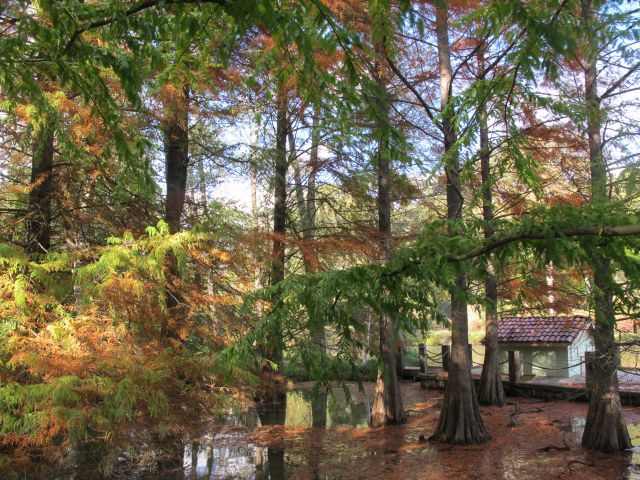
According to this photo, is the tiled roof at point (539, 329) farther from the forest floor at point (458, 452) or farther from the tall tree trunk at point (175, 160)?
the tall tree trunk at point (175, 160)

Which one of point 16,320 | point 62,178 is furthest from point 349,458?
point 62,178

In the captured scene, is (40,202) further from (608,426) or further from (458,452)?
(608,426)

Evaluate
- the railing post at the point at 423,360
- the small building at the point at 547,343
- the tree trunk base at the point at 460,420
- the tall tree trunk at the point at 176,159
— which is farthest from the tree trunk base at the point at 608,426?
the railing post at the point at 423,360

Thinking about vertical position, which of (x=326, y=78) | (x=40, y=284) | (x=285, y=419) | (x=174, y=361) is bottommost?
(x=285, y=419)

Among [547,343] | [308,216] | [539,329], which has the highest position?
[308,216]

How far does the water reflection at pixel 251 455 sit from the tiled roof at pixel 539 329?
21.4 feet

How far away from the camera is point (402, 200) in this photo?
47.8 feet

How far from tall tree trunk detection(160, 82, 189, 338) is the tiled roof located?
11999 mm

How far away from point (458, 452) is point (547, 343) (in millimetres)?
8740

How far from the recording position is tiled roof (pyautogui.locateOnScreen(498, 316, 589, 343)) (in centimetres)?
1675

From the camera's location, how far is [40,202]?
860cm

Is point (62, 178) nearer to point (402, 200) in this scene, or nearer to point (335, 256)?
point (335, 256)

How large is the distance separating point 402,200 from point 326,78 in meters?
11.3

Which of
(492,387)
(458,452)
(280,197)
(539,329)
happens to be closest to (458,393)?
(458,452)
